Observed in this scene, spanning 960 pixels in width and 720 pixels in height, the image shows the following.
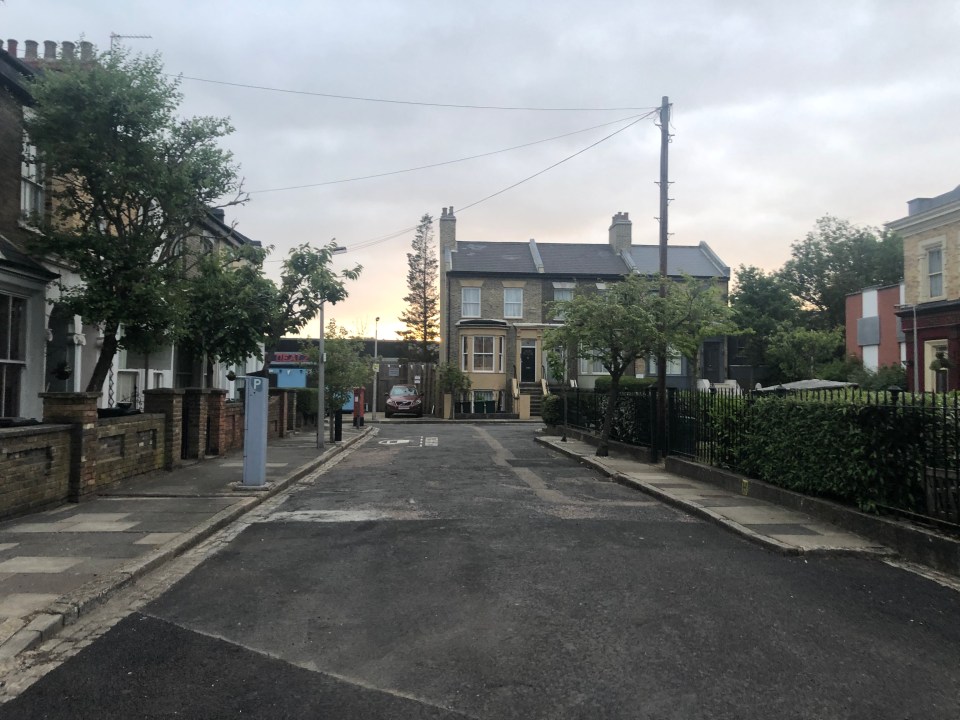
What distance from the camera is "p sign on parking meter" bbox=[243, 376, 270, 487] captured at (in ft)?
37.1

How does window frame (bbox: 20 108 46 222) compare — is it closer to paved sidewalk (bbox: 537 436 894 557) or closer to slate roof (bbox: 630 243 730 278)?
paved sidewalk (bbox: 537 436 894 557)

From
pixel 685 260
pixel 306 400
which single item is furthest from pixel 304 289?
pixel 685 260

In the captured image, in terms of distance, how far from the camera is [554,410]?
87.1ft

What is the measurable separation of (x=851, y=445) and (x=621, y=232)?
1455 inches

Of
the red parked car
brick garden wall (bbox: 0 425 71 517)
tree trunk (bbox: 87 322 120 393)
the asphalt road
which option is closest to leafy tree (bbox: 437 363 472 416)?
the red parked car

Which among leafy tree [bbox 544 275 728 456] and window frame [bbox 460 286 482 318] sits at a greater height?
window frame [bbox 460 286 482 318]

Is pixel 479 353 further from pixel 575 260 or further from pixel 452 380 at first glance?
pixel 575 260

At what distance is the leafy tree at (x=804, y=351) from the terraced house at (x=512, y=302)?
4.86 metres

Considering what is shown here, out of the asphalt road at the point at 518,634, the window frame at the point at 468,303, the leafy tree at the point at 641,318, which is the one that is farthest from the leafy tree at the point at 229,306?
the window frame at the point at 468,303

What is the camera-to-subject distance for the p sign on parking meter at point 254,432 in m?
11.3

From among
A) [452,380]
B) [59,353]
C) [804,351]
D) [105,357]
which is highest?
[804,351]

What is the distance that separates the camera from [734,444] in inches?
467

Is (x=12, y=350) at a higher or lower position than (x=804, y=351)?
lower

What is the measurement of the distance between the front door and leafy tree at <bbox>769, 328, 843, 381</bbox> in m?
13.4
